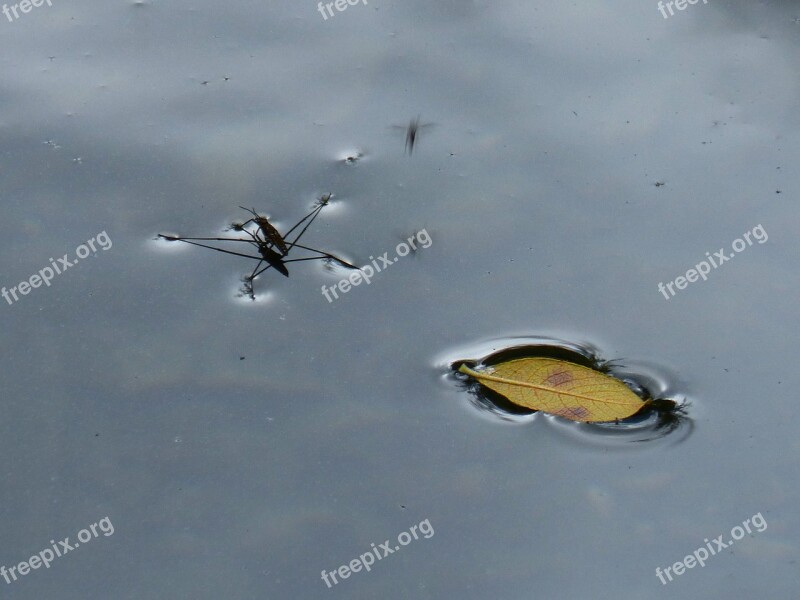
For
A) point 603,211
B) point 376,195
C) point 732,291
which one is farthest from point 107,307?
point 732,291

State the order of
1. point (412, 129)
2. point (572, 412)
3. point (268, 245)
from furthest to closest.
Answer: point (412, 129), point (268, 245), point (572, 412)

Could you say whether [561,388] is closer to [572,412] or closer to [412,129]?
[572,412]

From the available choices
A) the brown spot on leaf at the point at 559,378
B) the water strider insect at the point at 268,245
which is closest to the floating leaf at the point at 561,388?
the brown spot on leaf at the point at 559,378

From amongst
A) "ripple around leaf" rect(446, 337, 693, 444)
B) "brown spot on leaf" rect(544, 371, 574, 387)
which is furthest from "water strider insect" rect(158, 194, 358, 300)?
"brown spot on leaf" rect(544, 371, 574, 387)

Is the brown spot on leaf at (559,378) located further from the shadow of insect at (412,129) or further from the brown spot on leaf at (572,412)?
the shadow of insect at (412,129)

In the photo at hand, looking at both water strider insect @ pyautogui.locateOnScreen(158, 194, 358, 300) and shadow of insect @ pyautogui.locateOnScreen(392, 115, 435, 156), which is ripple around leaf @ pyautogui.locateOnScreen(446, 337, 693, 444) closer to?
water strider insect @ pyautogui.locateOnScreen(158, 194, 358, 300)

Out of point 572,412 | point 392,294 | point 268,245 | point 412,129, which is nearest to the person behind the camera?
point 572,412

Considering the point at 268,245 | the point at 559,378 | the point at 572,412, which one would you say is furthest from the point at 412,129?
the point at 572,412

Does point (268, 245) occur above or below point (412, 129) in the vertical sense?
below
